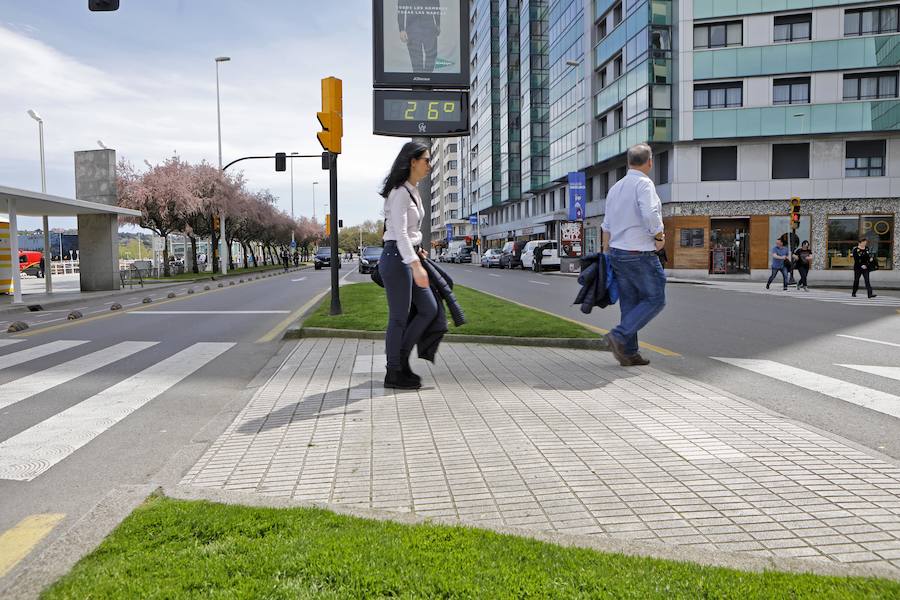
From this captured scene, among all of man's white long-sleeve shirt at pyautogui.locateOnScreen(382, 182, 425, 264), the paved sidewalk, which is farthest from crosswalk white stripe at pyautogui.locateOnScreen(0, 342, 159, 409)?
man's white long-sleeve shirt at pyautogui.locateOnScreen(382, 182, 425, 264)

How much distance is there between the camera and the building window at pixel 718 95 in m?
34.8

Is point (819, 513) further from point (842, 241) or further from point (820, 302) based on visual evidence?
point (842, 241)

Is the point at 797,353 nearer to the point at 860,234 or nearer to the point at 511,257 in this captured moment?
the point at 860,234

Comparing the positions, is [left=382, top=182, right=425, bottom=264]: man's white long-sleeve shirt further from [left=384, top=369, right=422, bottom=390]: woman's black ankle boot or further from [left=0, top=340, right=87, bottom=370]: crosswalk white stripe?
[left=0, top=340, right=87, bottom=370]: crosswalk white stripe

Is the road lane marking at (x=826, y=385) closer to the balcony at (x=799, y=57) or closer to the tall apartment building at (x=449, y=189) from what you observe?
the balcony at (x=799, y=57)

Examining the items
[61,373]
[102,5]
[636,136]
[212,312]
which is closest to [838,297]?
[212,312]

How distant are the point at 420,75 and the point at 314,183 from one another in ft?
327

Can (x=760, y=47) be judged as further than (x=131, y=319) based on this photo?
Yes

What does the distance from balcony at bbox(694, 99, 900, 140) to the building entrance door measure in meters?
4.55

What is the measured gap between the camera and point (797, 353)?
807cm

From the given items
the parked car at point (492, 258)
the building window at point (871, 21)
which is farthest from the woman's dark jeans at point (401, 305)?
the parked car at point (492, 258)

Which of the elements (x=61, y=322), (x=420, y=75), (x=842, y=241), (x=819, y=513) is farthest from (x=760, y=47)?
(x=819, y=513)

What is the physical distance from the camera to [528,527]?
9.29ft

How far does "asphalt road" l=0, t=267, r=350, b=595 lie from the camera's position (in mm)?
3697
